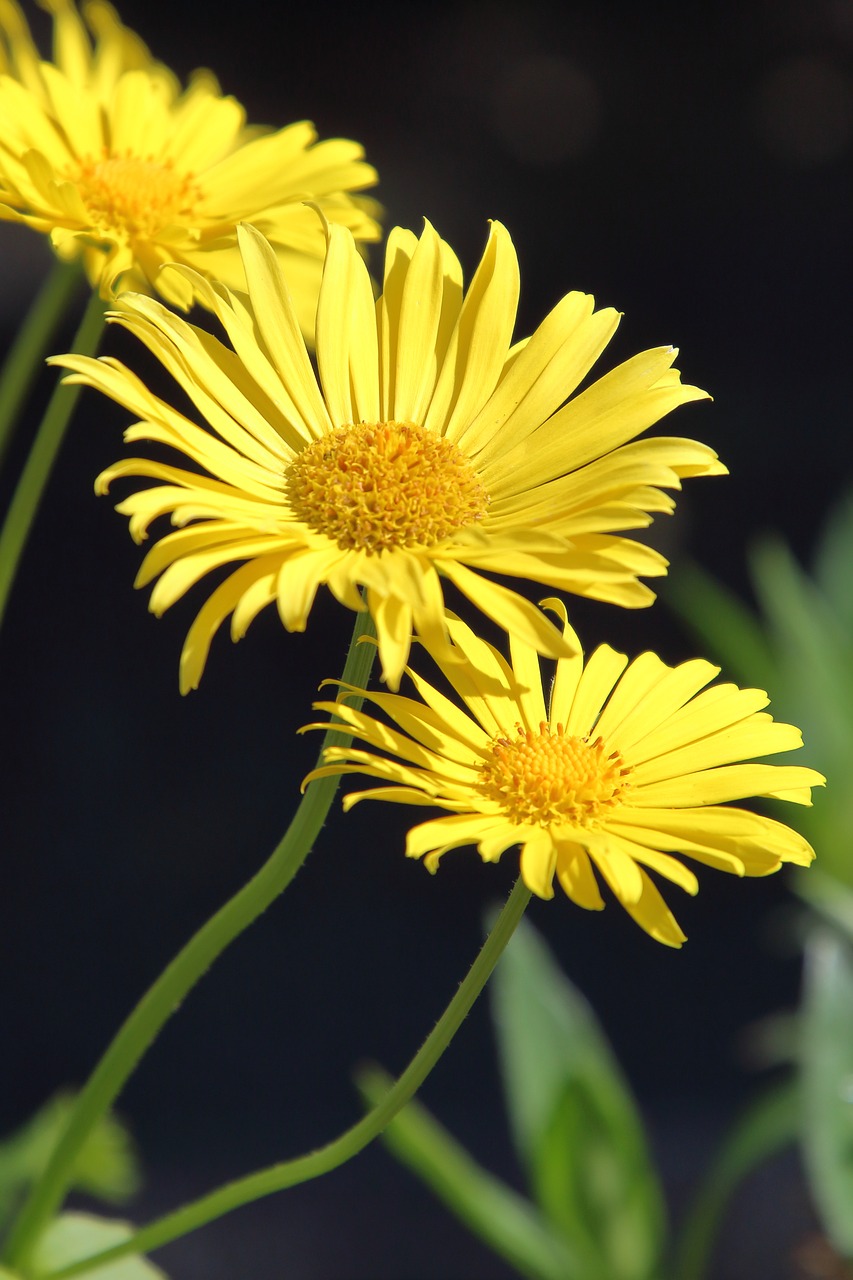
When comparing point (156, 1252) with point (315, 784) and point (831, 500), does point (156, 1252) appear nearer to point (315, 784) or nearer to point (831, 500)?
point (831, 500)

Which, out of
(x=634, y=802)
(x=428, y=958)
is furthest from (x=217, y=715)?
(x=634, y=802)

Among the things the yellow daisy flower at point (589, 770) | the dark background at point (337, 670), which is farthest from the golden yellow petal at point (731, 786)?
the dark background at point (337, 670)

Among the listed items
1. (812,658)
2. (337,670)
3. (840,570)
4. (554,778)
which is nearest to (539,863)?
(554,778)

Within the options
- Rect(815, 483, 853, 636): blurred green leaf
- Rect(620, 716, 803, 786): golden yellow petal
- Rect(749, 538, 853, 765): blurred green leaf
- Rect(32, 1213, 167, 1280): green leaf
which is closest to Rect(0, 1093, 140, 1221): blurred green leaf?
Rect(32, 1213, 167, 1280): green leaf

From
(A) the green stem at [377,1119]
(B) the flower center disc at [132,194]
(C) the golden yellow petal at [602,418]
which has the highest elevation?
(B) the flower center disc at [132,194]

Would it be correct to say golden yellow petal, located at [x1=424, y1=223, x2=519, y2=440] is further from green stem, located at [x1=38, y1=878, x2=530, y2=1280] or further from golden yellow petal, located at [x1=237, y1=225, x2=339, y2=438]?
green stem, located at [x1=38, y1=878, x2=530, y2=1280]

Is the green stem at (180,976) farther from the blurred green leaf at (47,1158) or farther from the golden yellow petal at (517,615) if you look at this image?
the blurred green leaf at (47,1158)

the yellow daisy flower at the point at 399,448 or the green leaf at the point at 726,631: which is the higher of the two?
the green leaf at the point at 726,631
